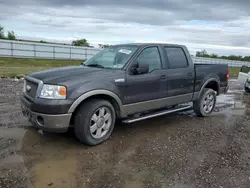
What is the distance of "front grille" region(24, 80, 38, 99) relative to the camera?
4.32 meters

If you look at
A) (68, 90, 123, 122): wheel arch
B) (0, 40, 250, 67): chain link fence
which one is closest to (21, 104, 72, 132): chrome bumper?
(68, 90, 123, 122): wheel arch

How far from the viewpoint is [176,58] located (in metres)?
6.05

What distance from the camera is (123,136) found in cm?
511

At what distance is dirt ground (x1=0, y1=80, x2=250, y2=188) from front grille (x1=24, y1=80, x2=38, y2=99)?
Result: 0.84 meters

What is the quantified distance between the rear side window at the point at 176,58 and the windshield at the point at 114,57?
100 cm

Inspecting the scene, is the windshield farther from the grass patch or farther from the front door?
the grass patch

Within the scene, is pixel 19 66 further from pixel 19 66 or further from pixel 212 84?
pixel 212 84

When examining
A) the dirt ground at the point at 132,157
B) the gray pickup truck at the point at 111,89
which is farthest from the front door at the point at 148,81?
the dirt ground at the point at 132,157

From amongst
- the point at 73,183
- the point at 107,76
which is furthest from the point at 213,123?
the point at 73,183

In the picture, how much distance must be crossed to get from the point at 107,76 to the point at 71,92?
2.61 feet

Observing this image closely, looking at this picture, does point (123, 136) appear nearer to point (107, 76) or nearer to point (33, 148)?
point (107, 76)

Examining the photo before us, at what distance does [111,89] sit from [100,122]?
63 centimetres

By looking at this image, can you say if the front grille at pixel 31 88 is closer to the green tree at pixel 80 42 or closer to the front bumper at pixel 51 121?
the front bumper at pixel 51 121

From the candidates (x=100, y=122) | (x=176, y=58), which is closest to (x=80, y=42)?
(x=176, y=58)
